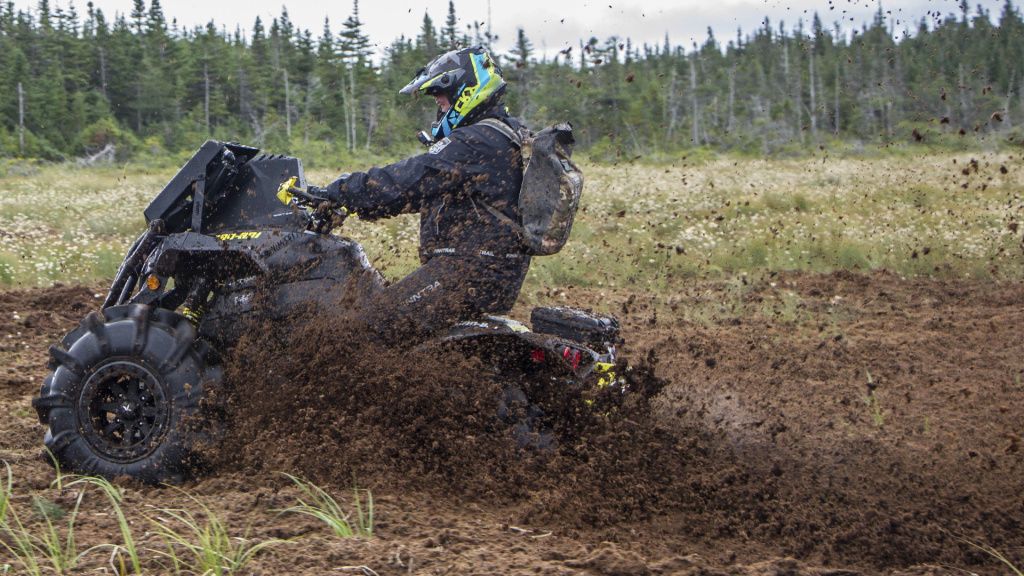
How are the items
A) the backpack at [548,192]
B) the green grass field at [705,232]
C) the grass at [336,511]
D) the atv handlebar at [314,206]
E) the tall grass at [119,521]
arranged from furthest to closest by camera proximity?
the green grass field at [705,232], the backpack at [548,192], the atv handlebar at [314,206], the grass at [336,511], the tall grass at [119,521]

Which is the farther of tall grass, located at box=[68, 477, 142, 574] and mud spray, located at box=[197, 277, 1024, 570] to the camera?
mud spray, located at box=[197, 277, 1024, 570]

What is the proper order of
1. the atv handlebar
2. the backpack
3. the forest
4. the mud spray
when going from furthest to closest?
1. the forest
2. the backpack
3. the atv handlebar
4. the mud spray

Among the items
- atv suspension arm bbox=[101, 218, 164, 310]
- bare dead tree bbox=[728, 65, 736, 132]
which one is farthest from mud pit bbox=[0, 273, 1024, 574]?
bare dead tree bbox=[728, 65, 736, 132]

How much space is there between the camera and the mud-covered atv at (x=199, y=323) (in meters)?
4.82

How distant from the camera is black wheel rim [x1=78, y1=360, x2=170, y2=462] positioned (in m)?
4.83

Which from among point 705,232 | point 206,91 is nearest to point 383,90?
point 206,91

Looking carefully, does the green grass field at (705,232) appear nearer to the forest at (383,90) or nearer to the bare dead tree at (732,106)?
the forest at (383,90)

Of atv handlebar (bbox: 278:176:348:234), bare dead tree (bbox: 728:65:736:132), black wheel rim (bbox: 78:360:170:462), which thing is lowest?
black wheel rim (bbox: 78:360:170:462)

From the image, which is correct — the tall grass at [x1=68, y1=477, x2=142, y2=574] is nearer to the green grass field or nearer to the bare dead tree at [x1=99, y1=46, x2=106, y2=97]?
the green grass field

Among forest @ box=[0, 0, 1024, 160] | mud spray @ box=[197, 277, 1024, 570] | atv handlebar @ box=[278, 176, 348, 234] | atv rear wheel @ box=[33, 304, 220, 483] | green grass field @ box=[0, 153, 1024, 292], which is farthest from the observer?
forest @ box=[0, 0, 1024, 160]

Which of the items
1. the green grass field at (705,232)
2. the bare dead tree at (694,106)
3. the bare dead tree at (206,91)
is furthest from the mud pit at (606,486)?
the bare dead tree at (206,91)

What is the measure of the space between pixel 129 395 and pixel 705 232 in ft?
36.8

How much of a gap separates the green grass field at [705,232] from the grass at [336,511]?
5307 mm

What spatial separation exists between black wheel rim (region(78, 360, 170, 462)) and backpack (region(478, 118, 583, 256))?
2.02 metres
